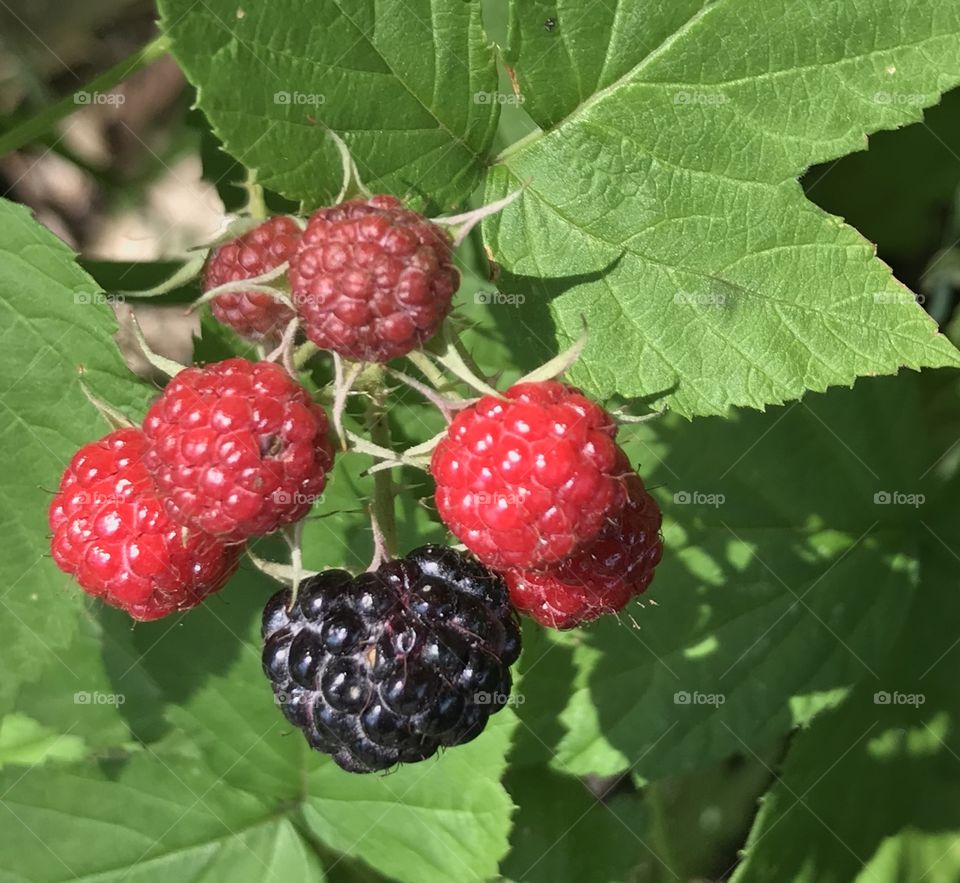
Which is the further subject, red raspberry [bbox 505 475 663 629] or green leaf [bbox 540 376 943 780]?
green leaf [bbox 540 376 943 780]

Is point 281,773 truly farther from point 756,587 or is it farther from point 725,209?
point 725,209

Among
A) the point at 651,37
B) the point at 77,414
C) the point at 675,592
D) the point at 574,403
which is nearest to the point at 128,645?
the point at 77,414

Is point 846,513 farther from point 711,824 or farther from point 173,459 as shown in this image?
point 173,459

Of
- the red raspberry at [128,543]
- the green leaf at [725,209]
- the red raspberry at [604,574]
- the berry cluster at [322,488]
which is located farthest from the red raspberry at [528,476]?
the red raspberry at [128,543]

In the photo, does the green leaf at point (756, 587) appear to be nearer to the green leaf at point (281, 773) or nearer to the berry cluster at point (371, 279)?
the green leaf at point (281, 773)

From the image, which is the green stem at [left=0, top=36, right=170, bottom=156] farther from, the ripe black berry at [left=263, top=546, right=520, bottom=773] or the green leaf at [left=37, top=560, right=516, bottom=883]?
the ripe black berry at [left=263, top=546, right=520, bottom=773]

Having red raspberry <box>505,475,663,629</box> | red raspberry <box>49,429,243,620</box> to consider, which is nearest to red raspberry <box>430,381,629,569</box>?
red raspberry <box>505,475,663,629</box>

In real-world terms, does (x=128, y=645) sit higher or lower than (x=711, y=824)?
higher
